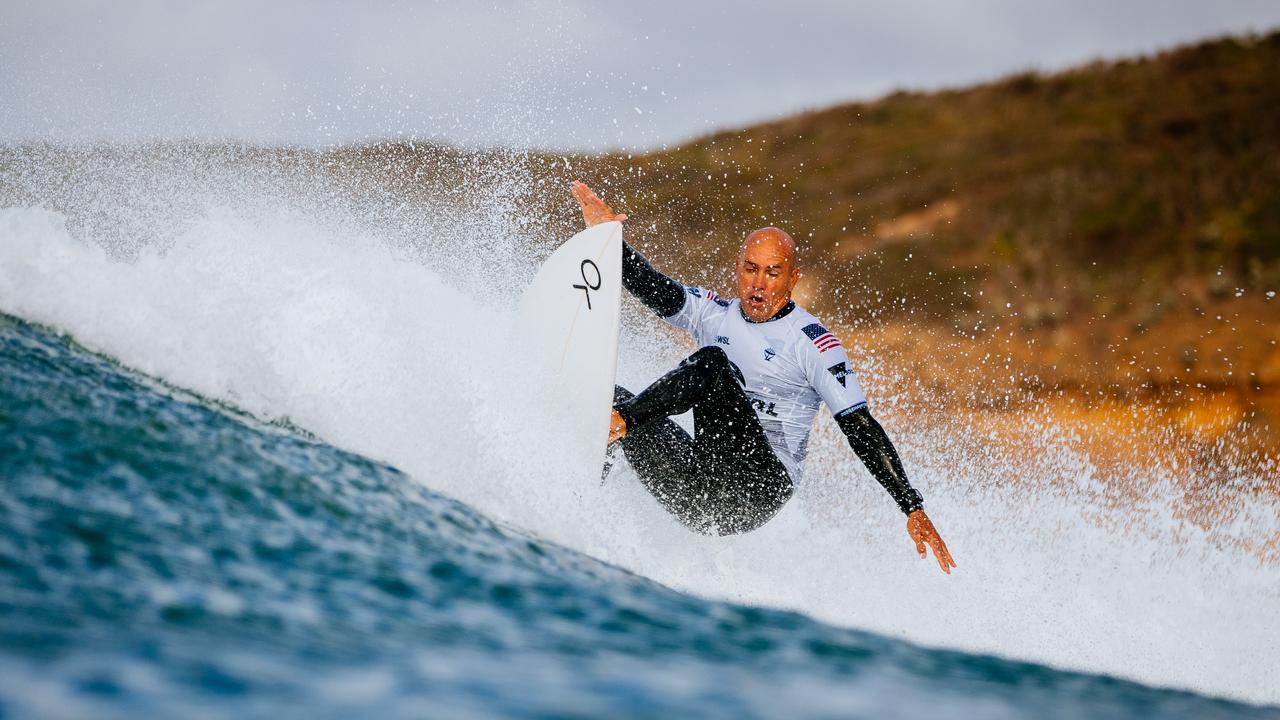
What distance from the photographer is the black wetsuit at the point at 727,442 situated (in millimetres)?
4469

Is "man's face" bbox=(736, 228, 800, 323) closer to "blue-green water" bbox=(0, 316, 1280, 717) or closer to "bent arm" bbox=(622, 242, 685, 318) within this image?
"bent arm" bbox=(622, 242, 685, 318)

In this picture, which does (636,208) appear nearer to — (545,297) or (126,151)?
(126,151)

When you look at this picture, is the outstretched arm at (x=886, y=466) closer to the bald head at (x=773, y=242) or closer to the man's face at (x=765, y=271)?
the man's face at (x=765, y=271)

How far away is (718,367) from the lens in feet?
14.7

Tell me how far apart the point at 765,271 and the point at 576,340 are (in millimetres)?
1105

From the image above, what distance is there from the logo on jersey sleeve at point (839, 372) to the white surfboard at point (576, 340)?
1113mm

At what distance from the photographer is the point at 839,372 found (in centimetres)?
468

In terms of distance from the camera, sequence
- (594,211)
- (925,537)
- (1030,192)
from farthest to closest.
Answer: (1030,192) → (594,211) → (925,537)

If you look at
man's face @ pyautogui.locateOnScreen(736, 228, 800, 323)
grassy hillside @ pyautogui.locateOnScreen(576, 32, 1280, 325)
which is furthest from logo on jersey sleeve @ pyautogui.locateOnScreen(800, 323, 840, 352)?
grassy hillside @ pyautogui.locateOnScreen(576, 32, 1280, 325)

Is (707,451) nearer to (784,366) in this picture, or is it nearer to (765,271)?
(784,366)

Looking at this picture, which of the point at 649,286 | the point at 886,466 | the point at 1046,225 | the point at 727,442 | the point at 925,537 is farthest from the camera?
the point at 1046,225

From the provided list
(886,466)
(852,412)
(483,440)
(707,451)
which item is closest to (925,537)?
(886,466)

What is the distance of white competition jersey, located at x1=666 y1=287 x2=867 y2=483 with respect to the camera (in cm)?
477

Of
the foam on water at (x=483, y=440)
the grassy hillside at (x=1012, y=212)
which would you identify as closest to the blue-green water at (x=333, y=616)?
the foam on water at (x=483, y=440)
